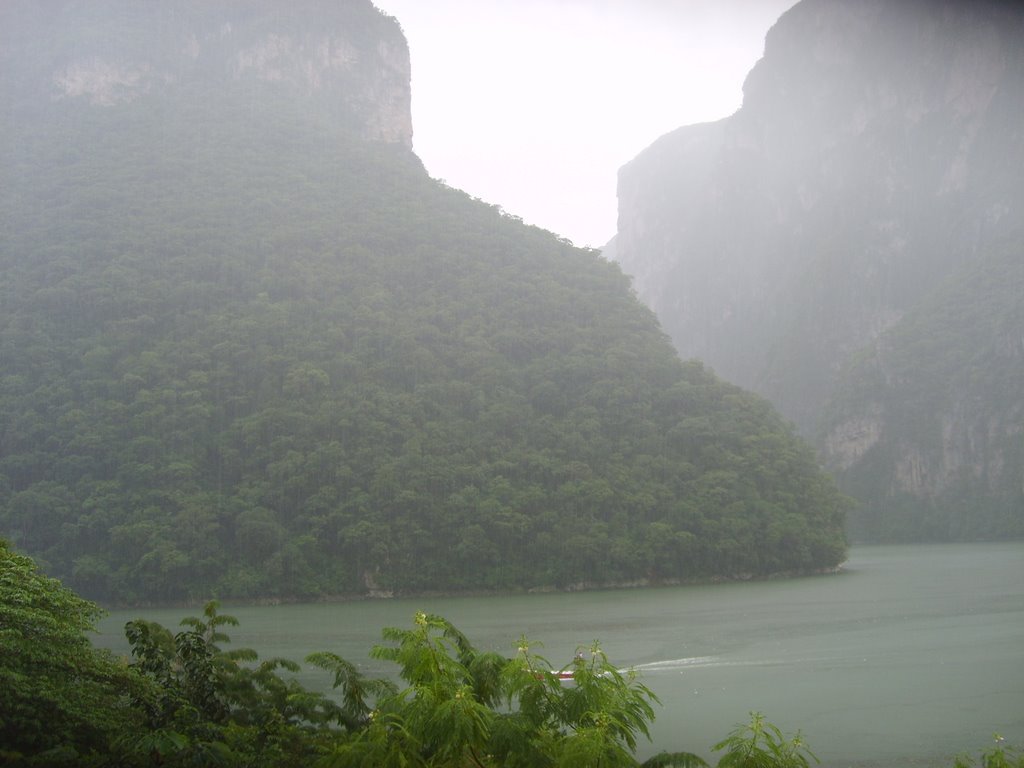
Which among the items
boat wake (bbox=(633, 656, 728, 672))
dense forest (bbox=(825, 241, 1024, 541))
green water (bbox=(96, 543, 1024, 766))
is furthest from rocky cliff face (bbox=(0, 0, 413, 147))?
boat wake (bbox=(633, 656, 728, 672))

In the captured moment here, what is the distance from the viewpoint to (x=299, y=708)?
406 inches

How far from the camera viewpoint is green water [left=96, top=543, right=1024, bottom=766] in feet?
52.9

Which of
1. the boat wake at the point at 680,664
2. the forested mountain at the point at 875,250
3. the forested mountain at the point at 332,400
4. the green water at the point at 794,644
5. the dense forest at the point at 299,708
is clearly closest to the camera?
the dense forest at the point at 299,708

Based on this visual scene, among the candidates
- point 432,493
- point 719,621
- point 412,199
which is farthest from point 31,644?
point 412,199

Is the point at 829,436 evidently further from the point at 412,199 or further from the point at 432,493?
the point at 432,493

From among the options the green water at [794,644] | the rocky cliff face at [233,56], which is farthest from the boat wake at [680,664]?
the rocky cliff face at [233,56]

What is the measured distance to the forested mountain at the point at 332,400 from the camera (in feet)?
136

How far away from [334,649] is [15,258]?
37964 mm

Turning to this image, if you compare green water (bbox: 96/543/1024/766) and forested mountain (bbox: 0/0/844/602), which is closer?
green water (bbox: 96/543/1024/766)

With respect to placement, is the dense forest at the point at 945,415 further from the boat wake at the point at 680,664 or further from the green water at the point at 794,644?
the boat wake at the point at 680,664

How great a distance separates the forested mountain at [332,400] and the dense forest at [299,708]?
30227 millimetres

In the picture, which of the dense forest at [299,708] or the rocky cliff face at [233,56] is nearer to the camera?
the dense forest at [299,708]

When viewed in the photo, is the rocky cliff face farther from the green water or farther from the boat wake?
the boat wake

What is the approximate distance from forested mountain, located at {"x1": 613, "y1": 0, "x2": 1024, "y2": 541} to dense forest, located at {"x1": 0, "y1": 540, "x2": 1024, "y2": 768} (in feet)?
286
